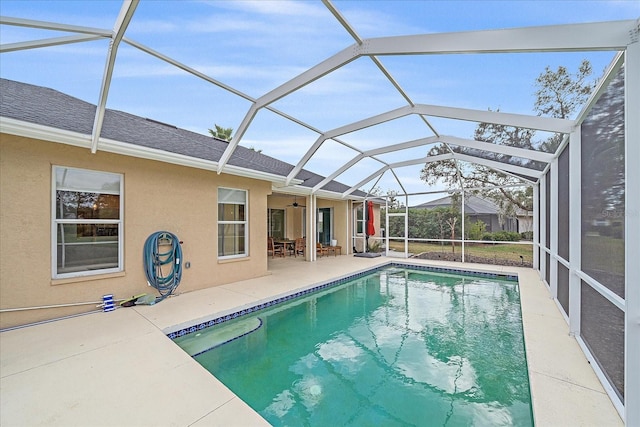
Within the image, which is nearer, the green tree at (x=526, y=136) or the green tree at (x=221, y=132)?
the green tree at (x=526, y=136)

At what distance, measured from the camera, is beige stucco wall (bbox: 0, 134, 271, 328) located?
411 centimetres

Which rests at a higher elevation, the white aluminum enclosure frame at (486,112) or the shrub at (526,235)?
the white aluminum enclosure frame at (486,112)

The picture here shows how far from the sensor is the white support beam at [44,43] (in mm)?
3203

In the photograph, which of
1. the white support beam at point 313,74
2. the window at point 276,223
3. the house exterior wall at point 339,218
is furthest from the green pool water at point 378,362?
the window at point 276,223

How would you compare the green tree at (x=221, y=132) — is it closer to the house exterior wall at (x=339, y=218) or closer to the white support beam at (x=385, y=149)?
the house exterior wall at (x=339, y=218)

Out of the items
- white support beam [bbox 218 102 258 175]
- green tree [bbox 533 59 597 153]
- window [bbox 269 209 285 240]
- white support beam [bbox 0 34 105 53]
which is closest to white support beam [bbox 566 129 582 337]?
green tree [bbox 533 59 597 153]

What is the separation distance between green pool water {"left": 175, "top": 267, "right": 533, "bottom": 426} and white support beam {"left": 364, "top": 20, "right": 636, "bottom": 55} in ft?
11.4

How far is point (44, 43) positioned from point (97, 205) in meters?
2.70

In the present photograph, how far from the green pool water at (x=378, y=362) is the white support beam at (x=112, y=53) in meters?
3.55

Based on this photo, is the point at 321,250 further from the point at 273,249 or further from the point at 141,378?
the point at 141,378

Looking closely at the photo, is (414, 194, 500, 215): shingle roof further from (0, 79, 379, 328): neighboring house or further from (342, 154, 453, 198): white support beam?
(0, 79, 379, 328): neighboring house

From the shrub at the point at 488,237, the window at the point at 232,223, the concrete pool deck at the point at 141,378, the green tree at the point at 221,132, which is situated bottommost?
the concrete pool deck at the point at 141,378

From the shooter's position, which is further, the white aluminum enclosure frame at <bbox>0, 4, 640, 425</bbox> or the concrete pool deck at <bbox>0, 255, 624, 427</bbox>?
the concrete pool deck at <bbox>0, 255, 624, 427</bbox>

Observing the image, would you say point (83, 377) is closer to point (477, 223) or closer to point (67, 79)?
point (67, 79)
